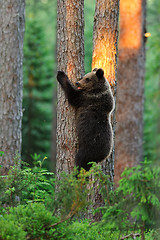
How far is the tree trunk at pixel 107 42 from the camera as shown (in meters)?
5.91

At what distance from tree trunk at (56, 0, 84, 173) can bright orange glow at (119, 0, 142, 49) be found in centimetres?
518

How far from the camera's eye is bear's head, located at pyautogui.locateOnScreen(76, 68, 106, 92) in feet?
18.5

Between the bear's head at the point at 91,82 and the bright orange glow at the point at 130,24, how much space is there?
5.38 metres

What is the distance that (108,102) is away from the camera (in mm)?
5629

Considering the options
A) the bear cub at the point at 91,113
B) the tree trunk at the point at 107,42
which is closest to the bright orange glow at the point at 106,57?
the tree trunk at the point at 107,42

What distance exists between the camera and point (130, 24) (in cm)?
1091

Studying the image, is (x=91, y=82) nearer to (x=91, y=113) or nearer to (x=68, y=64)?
(x=68, y=64)

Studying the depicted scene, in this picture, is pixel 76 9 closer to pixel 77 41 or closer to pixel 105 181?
pixel 77 41

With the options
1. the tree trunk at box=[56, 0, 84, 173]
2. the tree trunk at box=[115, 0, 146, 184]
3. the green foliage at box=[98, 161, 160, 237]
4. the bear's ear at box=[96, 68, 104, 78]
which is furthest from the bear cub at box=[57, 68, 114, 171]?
the tree trunk at box=[115, 0, 146, 184]

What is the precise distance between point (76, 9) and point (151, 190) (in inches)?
139

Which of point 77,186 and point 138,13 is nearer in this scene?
point 77,186

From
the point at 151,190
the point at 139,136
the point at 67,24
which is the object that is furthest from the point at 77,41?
the point at 139,136

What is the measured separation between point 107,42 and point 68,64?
2.83 feet

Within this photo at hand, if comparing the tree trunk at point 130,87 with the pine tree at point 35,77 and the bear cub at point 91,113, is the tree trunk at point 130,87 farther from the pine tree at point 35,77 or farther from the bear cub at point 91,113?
the pine tree at point 35,77
